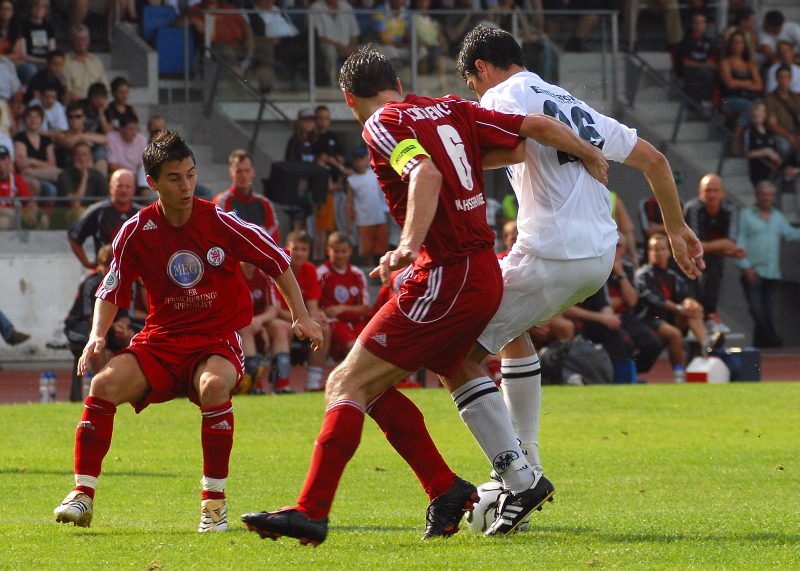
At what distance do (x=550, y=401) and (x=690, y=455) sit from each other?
3799 millimetres

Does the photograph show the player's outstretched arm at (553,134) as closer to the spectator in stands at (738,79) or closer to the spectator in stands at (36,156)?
the spectator in stands at (36,156)

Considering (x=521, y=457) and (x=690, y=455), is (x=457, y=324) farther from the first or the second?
(x=690, y=455)

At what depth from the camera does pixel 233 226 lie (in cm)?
757

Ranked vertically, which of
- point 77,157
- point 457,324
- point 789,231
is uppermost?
point 457,324

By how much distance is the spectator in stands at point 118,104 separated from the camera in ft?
66.3

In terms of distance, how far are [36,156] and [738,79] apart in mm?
11308

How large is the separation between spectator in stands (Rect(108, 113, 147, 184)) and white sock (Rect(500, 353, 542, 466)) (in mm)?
12671

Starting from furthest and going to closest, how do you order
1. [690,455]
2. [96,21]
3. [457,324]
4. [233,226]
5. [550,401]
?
[96,21]
[550,401]
[690,455]
[233,226]
[457,324]

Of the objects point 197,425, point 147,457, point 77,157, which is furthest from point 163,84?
point 147,457

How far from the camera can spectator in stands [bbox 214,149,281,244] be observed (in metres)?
16.2

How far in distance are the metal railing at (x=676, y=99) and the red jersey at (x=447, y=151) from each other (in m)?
17.6

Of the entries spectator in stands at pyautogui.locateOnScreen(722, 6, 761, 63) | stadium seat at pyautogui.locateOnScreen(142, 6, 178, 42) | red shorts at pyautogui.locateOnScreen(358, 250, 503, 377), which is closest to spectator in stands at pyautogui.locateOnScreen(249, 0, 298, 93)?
stadium seat at pyautogui.locateOnScreen(142, 6, 178, 42)

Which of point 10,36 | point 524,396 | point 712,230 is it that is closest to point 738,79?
point 712,230

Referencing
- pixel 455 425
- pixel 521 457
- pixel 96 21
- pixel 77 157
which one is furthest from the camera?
pixel 96 21
